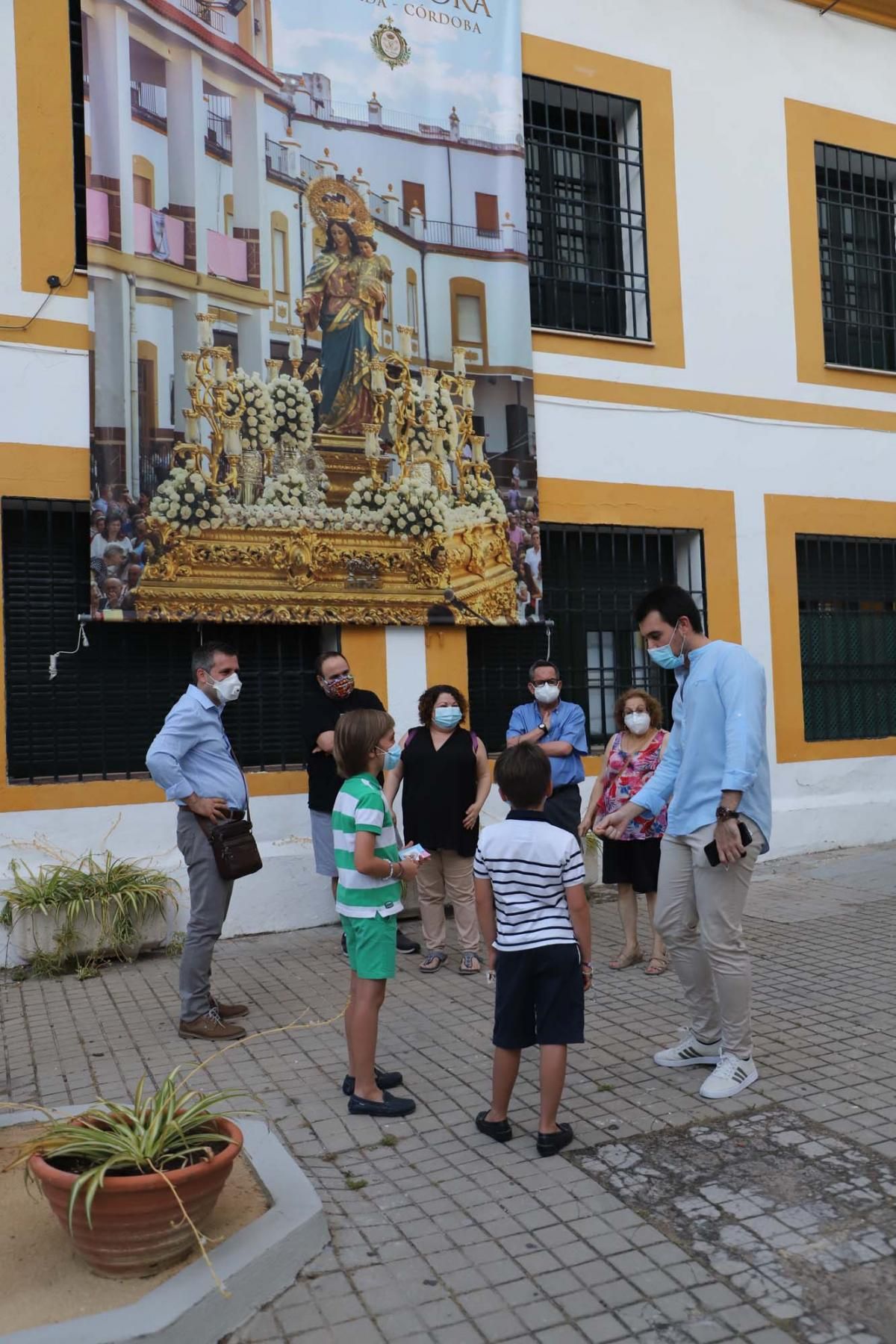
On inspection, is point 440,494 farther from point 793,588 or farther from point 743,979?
point 743,979

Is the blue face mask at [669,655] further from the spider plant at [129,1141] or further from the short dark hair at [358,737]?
the spider plant at [129,1141]

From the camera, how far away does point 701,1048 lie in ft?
16.3

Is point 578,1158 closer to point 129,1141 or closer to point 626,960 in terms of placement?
point 129,1141

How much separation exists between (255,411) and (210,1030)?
14.4 feet

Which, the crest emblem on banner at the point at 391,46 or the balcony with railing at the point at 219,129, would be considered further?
the crest emblem on banner at the point at 391,46

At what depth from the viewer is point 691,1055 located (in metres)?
Result: 4.96

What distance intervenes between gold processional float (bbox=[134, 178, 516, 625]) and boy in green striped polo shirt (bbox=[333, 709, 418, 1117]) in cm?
355

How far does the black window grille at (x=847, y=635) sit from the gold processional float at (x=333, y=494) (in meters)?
3.36

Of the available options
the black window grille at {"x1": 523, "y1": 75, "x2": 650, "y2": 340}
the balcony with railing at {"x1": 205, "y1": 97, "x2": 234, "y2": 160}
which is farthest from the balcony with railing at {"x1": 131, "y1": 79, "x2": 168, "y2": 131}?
the black window grille at {"x1": 523, "y1": 75, "x2": 650, "y2": 340}

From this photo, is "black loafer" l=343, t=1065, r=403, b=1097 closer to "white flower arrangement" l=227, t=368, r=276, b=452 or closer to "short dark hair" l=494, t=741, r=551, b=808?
"short dark hair" l=494, t=741, r=551, b=808

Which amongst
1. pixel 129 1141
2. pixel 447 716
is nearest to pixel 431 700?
pixel 447 716

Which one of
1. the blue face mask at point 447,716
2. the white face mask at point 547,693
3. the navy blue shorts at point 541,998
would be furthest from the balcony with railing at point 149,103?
the navy blue shorts at point 541,998

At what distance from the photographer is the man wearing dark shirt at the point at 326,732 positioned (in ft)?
24.0

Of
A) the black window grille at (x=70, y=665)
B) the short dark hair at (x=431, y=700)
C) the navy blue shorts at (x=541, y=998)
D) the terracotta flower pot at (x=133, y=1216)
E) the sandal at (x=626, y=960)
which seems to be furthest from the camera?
the black window grille at (x=70, y=665)
